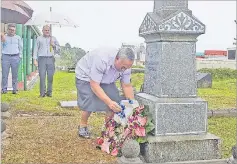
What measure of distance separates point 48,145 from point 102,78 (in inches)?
39.3

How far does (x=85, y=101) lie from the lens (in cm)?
500

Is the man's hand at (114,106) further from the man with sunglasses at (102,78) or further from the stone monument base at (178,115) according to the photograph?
the stone monument base at (178,115)

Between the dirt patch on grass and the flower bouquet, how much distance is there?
138mm

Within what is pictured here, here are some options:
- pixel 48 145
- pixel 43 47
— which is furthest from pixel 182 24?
pixel 43 47

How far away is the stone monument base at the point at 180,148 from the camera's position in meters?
4.45

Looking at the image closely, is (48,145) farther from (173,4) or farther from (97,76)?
(173,4)

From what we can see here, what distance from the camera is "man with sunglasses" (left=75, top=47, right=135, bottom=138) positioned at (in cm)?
455

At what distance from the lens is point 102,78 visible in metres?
4.85

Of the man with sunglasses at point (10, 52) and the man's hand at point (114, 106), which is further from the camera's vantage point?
the man with sunglasses at point (10, 52)

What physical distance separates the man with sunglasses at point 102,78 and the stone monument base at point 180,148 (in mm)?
565

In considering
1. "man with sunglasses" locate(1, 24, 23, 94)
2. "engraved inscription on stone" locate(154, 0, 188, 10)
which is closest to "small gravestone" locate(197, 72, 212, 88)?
"man with sunglasses" locate(1, 24, 23, 94)

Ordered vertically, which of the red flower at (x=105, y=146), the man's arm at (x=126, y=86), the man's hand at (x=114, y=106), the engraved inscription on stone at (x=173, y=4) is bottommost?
the red flower at (x=105, y=146)

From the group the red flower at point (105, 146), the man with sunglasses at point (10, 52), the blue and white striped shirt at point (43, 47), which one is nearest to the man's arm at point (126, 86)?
the red flower at point (105, 146)

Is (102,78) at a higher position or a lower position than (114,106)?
higher
